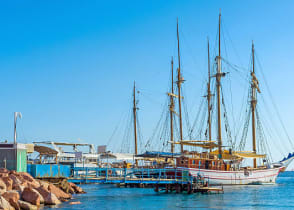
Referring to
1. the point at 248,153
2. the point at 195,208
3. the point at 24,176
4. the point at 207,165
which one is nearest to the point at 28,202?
the point at 24,176

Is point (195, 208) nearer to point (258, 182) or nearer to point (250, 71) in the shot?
point (258, 182)

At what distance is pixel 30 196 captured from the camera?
3097 centimetres

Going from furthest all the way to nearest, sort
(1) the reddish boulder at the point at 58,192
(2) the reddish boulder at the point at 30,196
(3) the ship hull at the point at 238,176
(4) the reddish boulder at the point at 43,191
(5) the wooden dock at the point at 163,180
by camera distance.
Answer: (3) the ship hull at the point at 238,176 < (5) the wooden dock at the point at 163,180 < (1) the reddish boulder at the point at 58,192 < (4) the reddish boulder at the point at 43,191 < (2) the reddish boulder at the point at 30,196

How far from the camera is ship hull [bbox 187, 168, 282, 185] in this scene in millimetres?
58806

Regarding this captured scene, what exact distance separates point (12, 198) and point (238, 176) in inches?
1774

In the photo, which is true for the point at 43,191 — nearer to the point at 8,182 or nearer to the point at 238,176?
the point at 8,182

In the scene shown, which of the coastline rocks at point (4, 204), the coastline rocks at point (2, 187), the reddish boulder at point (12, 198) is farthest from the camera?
the coastline rocks at point (2, 187)

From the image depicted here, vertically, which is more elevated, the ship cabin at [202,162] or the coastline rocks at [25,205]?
the ship cabin at [202,162]

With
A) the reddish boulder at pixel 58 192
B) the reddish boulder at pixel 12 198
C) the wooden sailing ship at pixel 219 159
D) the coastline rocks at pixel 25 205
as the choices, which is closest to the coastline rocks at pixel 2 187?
the reddish boulder at pixel 12 198

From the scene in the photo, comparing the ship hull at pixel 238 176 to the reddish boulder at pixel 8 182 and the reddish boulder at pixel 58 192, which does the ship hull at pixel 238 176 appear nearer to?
the reddish boulder at pixel 58 192

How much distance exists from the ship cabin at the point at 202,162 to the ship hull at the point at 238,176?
0.71 m

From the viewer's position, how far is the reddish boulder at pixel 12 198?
92.5 feet

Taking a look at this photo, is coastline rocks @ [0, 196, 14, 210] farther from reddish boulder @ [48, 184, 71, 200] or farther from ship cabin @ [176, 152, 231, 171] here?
ship cabin @ [176, 152, 231, 171]

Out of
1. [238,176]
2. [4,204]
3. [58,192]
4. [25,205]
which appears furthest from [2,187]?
[238,176]
